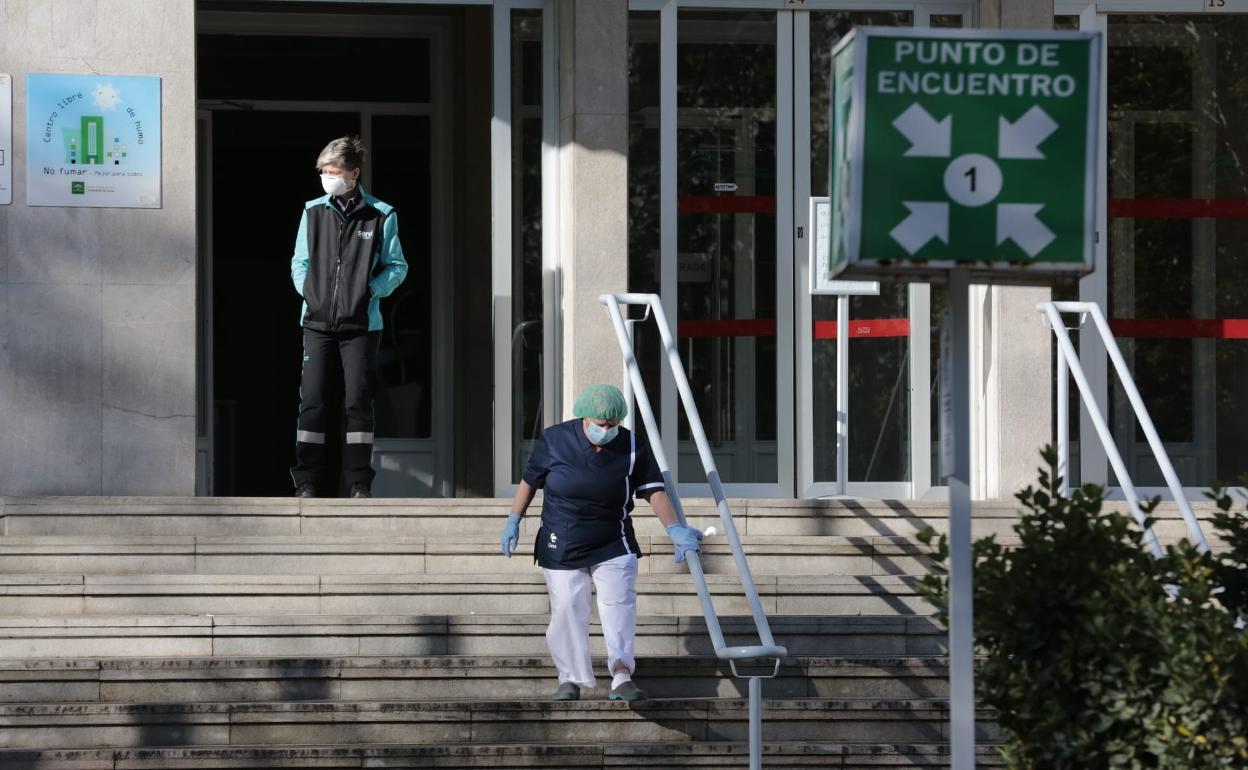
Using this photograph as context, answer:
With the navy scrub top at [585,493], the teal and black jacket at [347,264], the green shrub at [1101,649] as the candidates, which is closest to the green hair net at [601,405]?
the navy scrub top at [585,493]

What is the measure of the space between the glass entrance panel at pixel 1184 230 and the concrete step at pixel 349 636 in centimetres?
388

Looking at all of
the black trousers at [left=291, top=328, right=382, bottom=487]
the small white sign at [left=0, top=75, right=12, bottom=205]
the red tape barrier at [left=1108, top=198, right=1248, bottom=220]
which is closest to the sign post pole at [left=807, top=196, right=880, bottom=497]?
the red tape barrier at [left=1108, top=198, right=1248, bottom=220]

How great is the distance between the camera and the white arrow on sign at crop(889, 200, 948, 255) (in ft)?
16.0

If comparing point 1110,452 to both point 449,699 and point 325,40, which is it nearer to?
point 449,699

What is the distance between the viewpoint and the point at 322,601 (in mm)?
8773

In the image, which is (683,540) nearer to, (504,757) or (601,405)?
(601,405)

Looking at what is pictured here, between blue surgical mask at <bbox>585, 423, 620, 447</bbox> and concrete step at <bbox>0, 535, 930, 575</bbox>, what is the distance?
3.93ft

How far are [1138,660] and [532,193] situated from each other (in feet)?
21.7

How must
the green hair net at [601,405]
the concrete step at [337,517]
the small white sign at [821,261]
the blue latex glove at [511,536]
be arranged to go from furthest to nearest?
the small white sign at [821,261]
the concrete step at [337,517]
the blue latex glove at [511,536]
the green hair net at [601,405]

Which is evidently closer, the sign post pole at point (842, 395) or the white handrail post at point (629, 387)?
the white handrail post at point (629, 387)

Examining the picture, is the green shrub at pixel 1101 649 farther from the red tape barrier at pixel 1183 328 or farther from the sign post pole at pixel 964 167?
the red tape barrier at pixel 1183 328

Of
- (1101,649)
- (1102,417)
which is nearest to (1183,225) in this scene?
(1102,417)

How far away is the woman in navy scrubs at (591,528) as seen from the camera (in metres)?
7.93

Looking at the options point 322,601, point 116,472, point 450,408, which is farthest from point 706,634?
point 450,408
